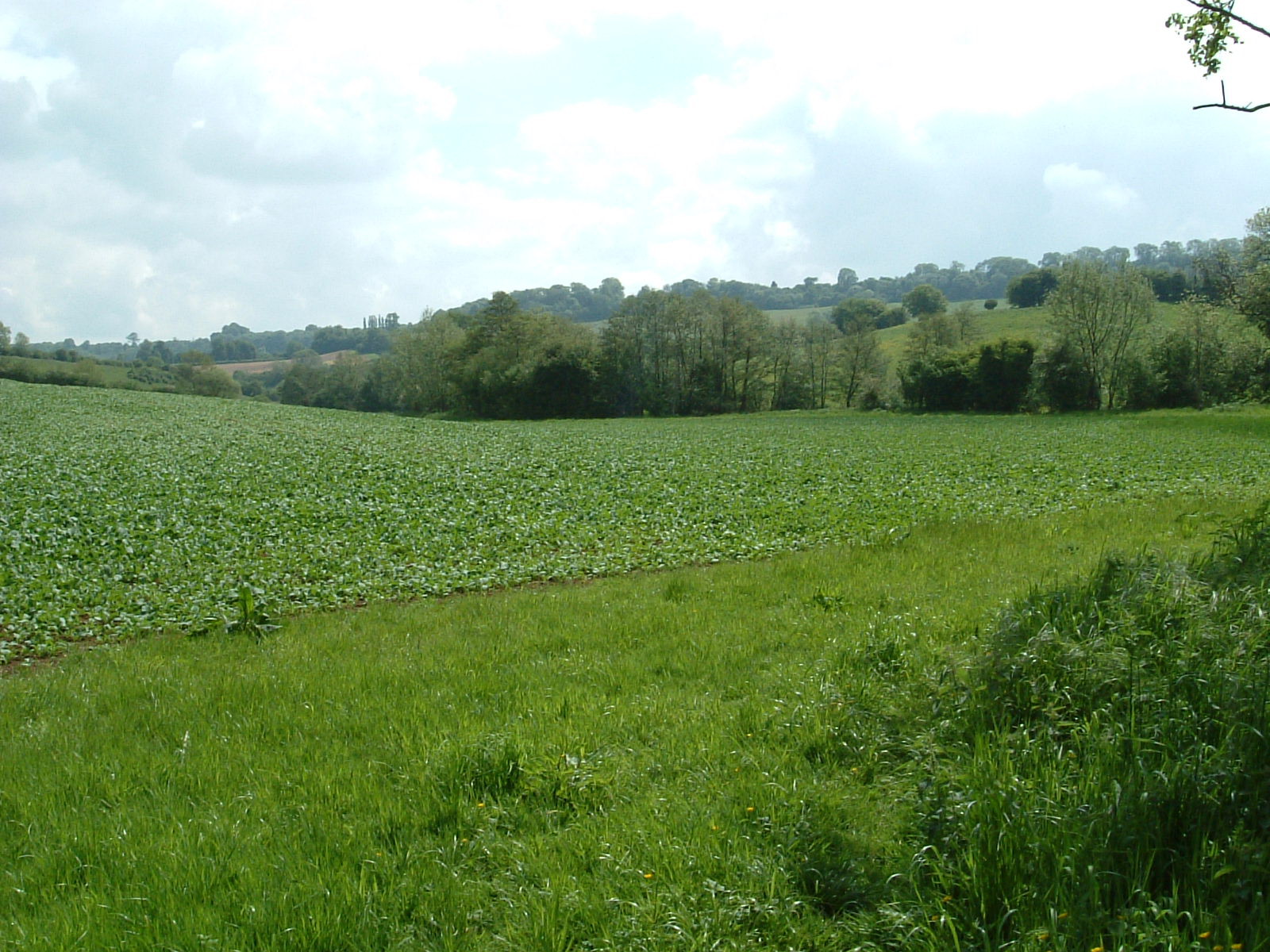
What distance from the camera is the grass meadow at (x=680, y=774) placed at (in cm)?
343

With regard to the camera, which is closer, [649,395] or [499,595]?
[499,595]

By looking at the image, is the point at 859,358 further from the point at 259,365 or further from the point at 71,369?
the point at 259,365

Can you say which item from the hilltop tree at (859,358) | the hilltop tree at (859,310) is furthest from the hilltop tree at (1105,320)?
the hilltop tree at (859,310)

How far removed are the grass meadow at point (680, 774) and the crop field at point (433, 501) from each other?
274 cm

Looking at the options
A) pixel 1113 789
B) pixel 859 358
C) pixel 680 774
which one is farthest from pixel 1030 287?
pixel 1113 789

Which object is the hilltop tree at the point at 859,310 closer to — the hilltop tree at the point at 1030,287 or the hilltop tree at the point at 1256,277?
the hilltop tree at the point at 1030,287

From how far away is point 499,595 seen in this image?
38.5 feet

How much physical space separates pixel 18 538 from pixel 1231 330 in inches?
2783

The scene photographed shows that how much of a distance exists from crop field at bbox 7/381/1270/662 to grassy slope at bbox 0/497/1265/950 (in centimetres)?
375

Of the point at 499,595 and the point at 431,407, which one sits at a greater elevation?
the point at 431,407

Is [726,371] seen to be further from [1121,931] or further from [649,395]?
[1121,931]

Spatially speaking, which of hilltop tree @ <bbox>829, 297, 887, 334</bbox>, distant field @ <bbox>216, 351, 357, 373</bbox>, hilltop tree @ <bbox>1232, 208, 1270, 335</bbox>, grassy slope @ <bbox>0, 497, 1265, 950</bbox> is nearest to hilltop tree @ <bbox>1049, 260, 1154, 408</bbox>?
hilltop tree @ <bbox>1232, 208, 1270, 335</bbox>

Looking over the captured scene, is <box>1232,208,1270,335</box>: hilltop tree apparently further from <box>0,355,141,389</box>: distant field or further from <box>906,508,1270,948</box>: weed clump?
<box>0,355,141,389</box>: distant field

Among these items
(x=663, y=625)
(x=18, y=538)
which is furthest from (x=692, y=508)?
(x=18, y=538)
